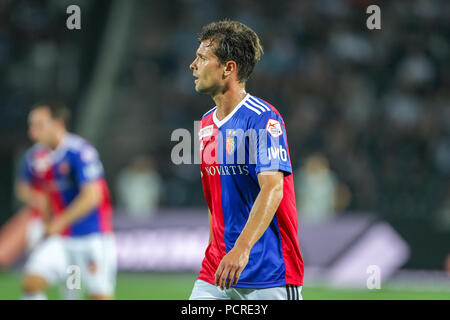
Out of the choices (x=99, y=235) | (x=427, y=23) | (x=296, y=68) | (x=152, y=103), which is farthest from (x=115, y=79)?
(x=99, y=235)

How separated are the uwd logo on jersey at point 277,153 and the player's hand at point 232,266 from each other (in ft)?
1.72

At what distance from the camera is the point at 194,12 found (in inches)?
688

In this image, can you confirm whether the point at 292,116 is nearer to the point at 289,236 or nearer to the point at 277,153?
the point at 289,236

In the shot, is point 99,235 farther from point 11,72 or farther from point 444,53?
point 444,53

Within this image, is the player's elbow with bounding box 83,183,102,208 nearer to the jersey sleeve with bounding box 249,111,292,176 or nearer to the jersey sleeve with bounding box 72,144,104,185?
the jersey sleeve with bounding box 72,144,104,185

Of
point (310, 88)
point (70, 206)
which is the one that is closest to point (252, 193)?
point (70, 206)

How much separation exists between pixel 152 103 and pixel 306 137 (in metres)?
3.41

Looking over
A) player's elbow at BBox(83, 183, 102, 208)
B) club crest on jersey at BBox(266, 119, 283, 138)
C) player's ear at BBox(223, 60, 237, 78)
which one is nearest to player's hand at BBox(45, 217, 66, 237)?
player's elbow at BBox(83, 183, 102, 208)

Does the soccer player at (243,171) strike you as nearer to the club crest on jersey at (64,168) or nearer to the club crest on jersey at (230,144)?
the club crest on jersey at (230,144)

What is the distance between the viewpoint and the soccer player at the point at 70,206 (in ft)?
24.8

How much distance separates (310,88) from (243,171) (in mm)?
12446

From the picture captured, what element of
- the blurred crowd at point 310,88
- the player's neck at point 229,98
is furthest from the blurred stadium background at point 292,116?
the player's neck at point 229,98

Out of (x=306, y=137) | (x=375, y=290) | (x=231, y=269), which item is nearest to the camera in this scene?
(x=231, y=269)

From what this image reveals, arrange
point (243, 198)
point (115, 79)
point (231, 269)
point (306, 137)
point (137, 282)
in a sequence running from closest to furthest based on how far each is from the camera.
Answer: point (231, 269) < point (243, 198) < point (137, 282) < point (306, 137) < point (115, 79)
